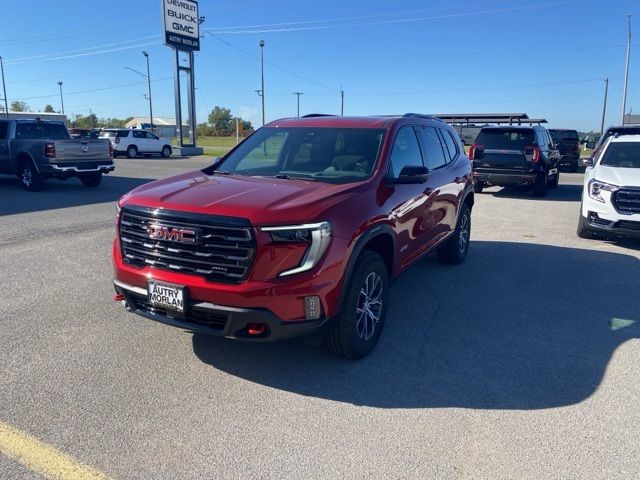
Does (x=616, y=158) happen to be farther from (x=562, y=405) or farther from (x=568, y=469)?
(x=568, y=469)

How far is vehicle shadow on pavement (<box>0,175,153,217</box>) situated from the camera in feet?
38.5

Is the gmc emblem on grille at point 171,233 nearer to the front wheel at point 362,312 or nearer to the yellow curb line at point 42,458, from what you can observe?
the front wheel at point 362,312

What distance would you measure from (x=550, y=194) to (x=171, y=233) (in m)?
14.6

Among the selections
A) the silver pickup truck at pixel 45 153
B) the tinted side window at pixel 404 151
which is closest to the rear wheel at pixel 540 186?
the tinted side window at pixel 404 151

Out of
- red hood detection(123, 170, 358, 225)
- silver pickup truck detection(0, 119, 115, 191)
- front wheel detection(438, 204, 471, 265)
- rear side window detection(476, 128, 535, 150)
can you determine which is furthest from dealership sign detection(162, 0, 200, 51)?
red hood detection(123, 170, 358, 225)

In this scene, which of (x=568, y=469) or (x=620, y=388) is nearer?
(x=568, y=469)

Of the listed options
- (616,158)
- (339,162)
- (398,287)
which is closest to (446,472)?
(339,162)

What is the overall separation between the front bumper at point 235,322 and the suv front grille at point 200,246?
0.21 metres

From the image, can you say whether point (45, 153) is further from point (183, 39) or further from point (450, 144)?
point (183, 39)

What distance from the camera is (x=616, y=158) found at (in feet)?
31.0

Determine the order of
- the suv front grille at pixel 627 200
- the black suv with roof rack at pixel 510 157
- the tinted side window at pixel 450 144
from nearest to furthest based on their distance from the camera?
the tinted side window at pixel 450 144 → the suv front grille at pixel 627 200 → the black suv with roof rack at pixel 510 157

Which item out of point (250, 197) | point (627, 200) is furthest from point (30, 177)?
point (627, 200)

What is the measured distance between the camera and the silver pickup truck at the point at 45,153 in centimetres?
1380

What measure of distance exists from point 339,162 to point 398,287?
195 cm
